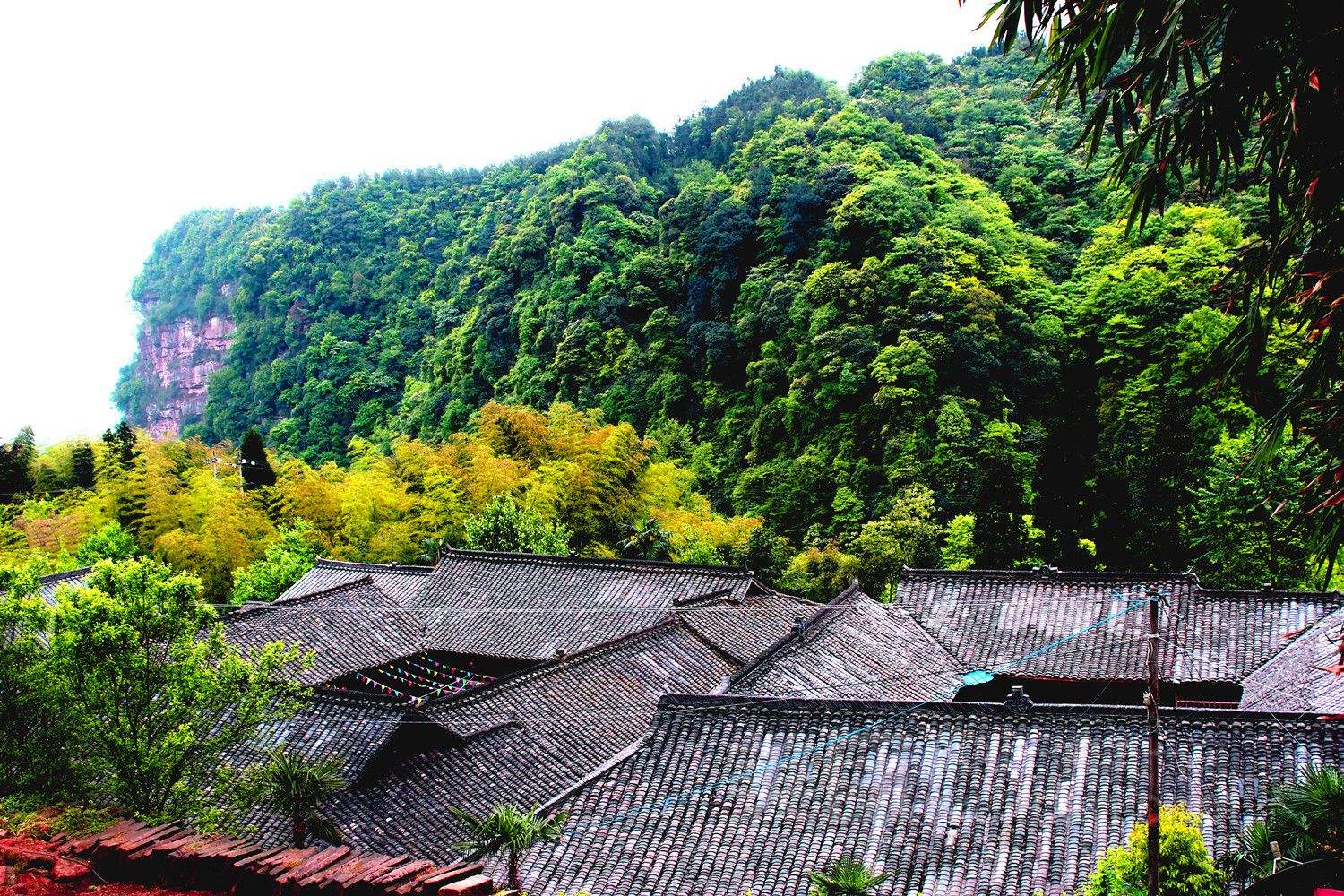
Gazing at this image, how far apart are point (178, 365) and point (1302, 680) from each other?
116 m

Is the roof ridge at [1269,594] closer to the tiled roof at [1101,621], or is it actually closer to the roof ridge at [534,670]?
the tiled roof at [1101,621]

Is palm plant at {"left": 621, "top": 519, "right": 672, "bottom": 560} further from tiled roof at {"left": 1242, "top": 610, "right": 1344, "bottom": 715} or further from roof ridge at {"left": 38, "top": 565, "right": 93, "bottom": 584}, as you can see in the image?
tiled roof at {"left": 1242, "top": 610, "right": 1344, "bottom": 715}

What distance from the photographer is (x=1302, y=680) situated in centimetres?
1711

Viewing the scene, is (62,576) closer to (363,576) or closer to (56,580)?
(56,580)

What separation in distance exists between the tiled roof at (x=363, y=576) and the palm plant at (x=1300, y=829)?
77.5 ft

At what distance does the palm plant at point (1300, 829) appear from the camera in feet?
28.8

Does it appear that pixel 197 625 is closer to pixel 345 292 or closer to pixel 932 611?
pixel 932 611

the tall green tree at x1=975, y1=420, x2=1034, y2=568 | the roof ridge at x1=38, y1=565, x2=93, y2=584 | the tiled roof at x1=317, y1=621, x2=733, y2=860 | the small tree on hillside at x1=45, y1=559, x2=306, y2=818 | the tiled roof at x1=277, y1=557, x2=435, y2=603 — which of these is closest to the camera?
the small tree on hillside at x1=45, y1=559, x2=306, y2=818

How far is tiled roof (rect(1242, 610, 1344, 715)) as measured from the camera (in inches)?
611

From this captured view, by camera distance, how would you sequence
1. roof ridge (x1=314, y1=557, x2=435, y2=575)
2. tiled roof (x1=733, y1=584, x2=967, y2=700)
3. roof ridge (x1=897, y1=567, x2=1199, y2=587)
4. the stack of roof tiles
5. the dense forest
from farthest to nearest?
the dense forest → roof ridge (x1=314, y1=557, x2=435, y2=575) → roof ridge (x1=897, y1=567, x2=1199, y2=587) → tiled roof (x1=733, y1=584, x2=967, y2=700) → the stack of roof tiles

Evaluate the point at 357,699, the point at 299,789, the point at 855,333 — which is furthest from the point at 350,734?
the point at 855,333

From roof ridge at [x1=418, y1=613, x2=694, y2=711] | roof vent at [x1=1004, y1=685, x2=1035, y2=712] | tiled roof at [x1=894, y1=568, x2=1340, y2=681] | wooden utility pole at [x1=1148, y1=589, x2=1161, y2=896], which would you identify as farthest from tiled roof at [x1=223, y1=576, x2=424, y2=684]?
wooden utility pole at [x1=1148, y1=589, x2=1161, y2=896]

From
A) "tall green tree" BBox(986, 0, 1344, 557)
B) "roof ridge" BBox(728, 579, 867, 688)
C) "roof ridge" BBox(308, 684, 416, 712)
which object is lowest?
"roof ridge" BBox(308, 684, 416, 712)

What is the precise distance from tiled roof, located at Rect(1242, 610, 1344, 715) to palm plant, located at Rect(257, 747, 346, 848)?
14.7 m
